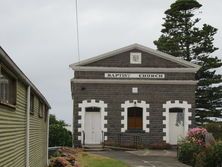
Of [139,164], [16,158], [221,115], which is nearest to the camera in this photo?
[16,158]

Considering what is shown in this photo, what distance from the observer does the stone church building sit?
3616 centimetres

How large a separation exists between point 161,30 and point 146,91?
20618 millimetres

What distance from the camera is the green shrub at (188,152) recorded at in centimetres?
2590

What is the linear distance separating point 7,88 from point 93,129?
25311 millimetres

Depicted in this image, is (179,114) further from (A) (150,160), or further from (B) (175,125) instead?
(A) (150,160)

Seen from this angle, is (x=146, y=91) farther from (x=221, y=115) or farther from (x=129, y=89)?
(x=221, y=115)

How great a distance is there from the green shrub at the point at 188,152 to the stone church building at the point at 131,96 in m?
8.60

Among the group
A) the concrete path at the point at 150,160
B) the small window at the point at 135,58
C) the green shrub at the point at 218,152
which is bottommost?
the concrete path at the point at 150,160

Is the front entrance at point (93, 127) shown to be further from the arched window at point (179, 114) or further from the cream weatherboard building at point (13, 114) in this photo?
the cream weatherboard building at point (13, 114)

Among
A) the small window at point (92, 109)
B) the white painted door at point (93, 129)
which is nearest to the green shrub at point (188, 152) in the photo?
the white painted door at point (93, 129)

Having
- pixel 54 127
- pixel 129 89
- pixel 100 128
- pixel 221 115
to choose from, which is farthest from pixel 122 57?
pixel 221 115

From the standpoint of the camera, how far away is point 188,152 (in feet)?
88.1

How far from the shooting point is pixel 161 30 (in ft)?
184

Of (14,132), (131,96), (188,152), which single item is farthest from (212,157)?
(131,96)
